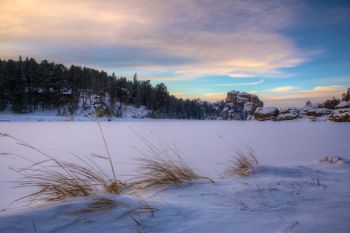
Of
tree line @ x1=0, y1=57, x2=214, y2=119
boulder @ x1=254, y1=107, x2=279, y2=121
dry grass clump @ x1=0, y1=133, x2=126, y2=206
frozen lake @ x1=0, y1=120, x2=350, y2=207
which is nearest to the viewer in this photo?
dry grass clump @ x1=0, y1=133, x2=126, y2=206

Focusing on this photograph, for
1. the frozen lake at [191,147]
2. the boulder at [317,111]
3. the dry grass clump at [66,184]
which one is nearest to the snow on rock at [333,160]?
the frozen lake at [191,147]

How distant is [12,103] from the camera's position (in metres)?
47.9

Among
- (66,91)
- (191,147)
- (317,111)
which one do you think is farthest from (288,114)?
(191,147)

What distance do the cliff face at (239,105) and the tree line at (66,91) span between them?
6630 centimetres

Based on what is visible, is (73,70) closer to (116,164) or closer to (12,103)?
(12,103)

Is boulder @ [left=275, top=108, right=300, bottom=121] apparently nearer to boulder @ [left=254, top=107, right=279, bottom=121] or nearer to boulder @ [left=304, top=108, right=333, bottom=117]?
boulder @ [left=254, top=107, right=279, bottom=121]

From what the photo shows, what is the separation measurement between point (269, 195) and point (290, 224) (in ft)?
2.56

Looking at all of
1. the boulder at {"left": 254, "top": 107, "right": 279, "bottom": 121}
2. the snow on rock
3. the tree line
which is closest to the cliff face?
the boulder at {"left": 254, "top": 107, "right": 279, "bottom": 121}

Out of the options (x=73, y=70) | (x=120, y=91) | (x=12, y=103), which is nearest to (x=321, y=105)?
(x=120, y=91)

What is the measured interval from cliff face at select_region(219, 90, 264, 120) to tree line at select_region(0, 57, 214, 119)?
218ft

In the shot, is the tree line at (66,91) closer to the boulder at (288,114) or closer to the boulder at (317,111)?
the boulder at (288,114)

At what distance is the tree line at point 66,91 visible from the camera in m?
48.0

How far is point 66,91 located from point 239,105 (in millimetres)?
117112

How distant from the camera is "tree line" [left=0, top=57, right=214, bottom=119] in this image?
4797 centimetres
